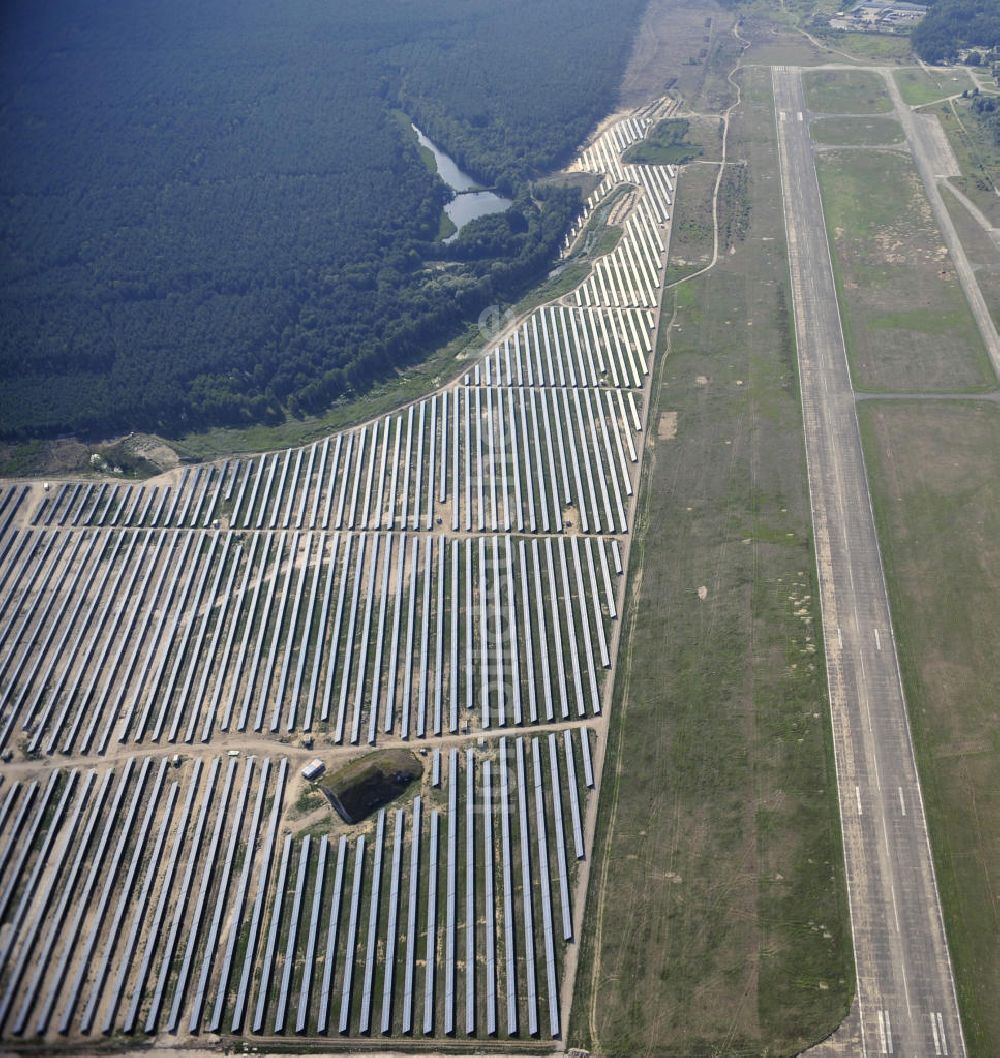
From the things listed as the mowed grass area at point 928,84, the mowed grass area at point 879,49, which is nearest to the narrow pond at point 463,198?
the mowed grass area at point 928,84

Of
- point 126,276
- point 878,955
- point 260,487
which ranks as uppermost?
point 126,276

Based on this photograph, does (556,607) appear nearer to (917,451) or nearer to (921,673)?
(921,673)

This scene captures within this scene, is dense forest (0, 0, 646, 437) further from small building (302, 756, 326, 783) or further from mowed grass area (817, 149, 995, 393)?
small building (302, 756, 326, 783)

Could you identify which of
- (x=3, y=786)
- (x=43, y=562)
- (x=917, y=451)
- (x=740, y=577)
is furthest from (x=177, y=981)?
(x=917, y=451)

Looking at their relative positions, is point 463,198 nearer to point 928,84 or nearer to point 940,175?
point 940,175

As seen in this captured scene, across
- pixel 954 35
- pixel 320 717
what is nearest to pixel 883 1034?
pixel 320 717
